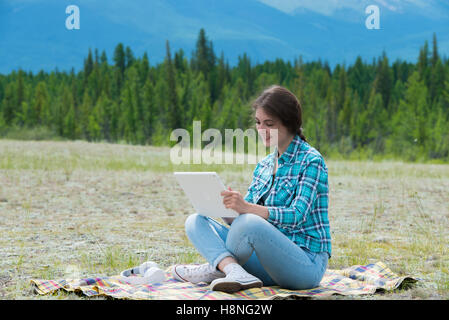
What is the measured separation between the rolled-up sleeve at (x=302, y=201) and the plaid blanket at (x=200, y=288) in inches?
16.1

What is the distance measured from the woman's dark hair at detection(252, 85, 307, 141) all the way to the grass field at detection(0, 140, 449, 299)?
119cm

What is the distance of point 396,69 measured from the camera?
60.8 meters

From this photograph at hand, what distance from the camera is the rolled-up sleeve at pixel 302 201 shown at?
9.57 feet

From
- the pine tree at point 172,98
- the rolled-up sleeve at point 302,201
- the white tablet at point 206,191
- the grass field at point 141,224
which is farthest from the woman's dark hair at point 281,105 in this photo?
the pine tree at point 172,98

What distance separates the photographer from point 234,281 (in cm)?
290

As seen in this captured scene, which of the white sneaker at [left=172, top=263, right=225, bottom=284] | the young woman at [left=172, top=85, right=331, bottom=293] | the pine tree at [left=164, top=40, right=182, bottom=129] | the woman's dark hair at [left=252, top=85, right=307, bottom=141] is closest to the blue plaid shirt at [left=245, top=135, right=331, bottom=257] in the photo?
the young woman at [left=172, top=85, right=331, bottom=293]

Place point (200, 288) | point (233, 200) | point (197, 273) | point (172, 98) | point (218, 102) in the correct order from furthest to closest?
point (218, 102), point (172, 98), point (197, 273), point (200, 288), point (233, 200)

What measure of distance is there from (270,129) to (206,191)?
516 millimetres

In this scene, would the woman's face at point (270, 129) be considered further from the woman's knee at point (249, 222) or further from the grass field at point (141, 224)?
the grass field at point (141, 224)

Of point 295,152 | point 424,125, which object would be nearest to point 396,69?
point 424,125

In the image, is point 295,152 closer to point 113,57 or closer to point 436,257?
point 436,257

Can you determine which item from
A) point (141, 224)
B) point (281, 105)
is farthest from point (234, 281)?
point (141, 224)

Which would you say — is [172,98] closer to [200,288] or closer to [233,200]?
[200,288]
